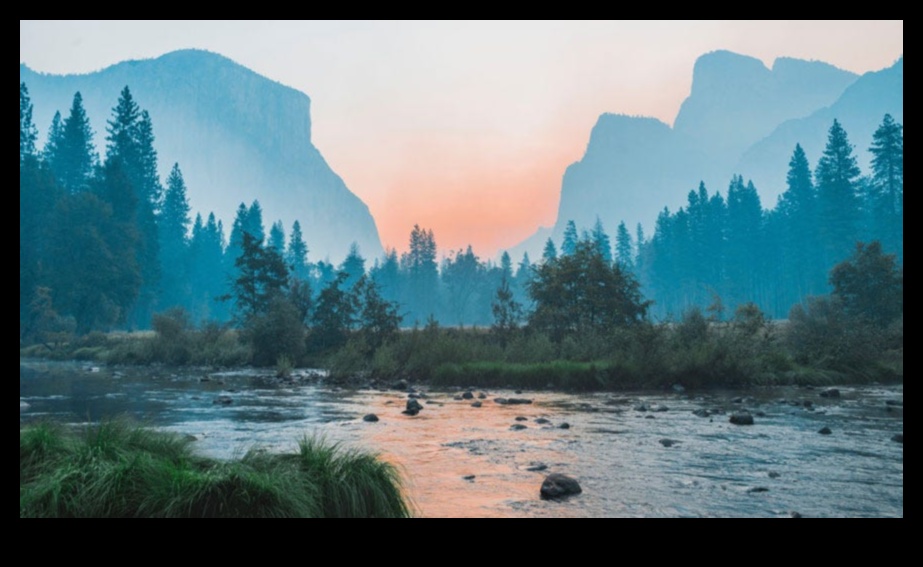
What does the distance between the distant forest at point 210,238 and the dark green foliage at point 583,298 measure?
215 centimetres

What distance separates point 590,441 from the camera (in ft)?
42.1

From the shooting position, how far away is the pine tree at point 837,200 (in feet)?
222

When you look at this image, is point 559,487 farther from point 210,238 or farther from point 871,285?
point 210,238

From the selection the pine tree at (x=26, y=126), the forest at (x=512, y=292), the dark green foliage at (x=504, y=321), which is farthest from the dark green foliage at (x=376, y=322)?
the pine tree at (x=26, y=126)

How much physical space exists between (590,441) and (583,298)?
2186cm

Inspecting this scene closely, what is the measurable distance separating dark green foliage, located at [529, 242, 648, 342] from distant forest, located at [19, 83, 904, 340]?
84.5 inches

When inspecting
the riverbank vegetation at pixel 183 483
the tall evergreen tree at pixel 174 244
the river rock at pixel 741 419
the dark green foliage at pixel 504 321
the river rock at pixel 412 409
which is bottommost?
the river rock at pixel 412 409

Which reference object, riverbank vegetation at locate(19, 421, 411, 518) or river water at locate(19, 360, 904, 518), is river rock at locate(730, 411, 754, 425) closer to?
river water at locate(19, 360, 904, 518)

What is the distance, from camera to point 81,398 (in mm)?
20625

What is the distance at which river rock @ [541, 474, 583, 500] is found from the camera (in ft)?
28.0

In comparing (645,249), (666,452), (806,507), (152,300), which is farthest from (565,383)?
(645,249)

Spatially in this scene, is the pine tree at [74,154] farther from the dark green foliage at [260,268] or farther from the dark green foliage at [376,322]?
the dark green foliage at [376,322]

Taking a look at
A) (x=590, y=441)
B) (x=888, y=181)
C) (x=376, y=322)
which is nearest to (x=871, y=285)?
(x=376, y=322)
